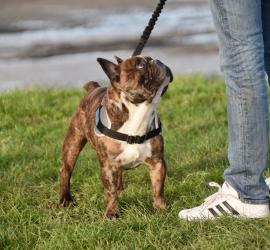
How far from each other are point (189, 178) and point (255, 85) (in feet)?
6.83

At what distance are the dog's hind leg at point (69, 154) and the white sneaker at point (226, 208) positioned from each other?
1334mm

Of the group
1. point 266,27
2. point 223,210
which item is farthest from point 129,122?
point 266,27

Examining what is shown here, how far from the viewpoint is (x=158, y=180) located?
18.7 ft

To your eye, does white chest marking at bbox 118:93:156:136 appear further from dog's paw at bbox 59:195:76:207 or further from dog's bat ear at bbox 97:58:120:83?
dog's paw at bbox 59:195:76:207

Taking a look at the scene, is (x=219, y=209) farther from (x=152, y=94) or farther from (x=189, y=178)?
(x=189, y=178)

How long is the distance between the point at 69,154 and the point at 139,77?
1535 mm

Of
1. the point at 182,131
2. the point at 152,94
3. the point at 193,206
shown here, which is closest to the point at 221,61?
the point at 152,94

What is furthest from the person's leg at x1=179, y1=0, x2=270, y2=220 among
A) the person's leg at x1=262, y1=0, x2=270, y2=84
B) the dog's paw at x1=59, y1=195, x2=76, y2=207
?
the dog's paw at x1=59, y1=195, x2=76, y2=207

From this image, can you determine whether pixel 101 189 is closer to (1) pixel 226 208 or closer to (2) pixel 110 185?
(2) pixel 110 185

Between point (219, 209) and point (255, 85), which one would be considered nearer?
point (255, 85)

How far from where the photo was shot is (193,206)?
6027mm

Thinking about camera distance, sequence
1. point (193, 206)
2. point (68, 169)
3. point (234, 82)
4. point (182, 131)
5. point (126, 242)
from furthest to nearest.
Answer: point (182, 131) < point (68, 169) < point (193, 206) < point (234, 82) < point (126, 242)

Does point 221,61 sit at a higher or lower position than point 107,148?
higher

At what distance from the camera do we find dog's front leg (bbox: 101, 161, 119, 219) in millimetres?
5617
